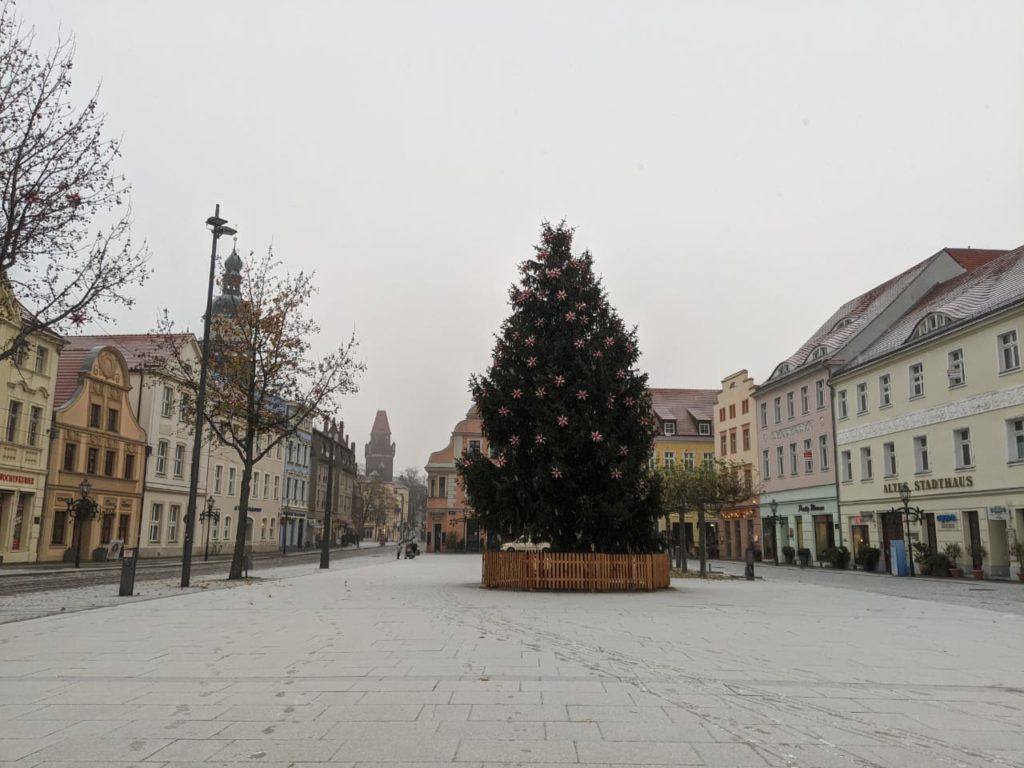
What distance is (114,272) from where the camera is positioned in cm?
1456

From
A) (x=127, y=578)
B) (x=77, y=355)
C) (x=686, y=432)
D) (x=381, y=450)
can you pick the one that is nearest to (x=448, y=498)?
(x=686, y=432)

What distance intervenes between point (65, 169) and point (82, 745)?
458 inches

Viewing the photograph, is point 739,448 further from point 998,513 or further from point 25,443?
point 25,443

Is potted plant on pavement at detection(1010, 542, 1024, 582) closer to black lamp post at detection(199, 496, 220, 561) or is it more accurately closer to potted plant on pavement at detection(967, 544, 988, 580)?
potted plant on pavement at detection(967, 544, 988, 580)

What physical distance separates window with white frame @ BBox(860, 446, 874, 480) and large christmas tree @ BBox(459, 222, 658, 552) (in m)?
23.0

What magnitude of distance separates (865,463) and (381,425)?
16244cm

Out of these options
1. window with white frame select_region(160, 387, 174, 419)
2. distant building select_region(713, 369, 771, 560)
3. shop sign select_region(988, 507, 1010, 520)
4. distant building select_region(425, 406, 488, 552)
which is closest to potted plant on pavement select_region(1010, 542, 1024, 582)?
shop sign select_region(988, 507, 1010, 520)

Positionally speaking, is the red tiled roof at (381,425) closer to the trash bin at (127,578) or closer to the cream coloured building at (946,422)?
the cream coloured building at (946,422)

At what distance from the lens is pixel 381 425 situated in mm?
194750

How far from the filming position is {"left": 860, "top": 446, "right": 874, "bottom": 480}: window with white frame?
39.5 meters

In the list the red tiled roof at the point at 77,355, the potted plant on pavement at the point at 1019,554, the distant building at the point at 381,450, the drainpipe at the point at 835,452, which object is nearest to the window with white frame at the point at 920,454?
the drainpipe at the point at 835,452

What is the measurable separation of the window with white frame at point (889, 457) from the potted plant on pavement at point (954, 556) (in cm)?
601

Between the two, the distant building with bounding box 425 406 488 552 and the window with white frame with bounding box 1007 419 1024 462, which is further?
the distant building with bounding box 425 406 488 552

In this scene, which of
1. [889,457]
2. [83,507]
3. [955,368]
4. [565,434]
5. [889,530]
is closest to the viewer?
[565,434]
